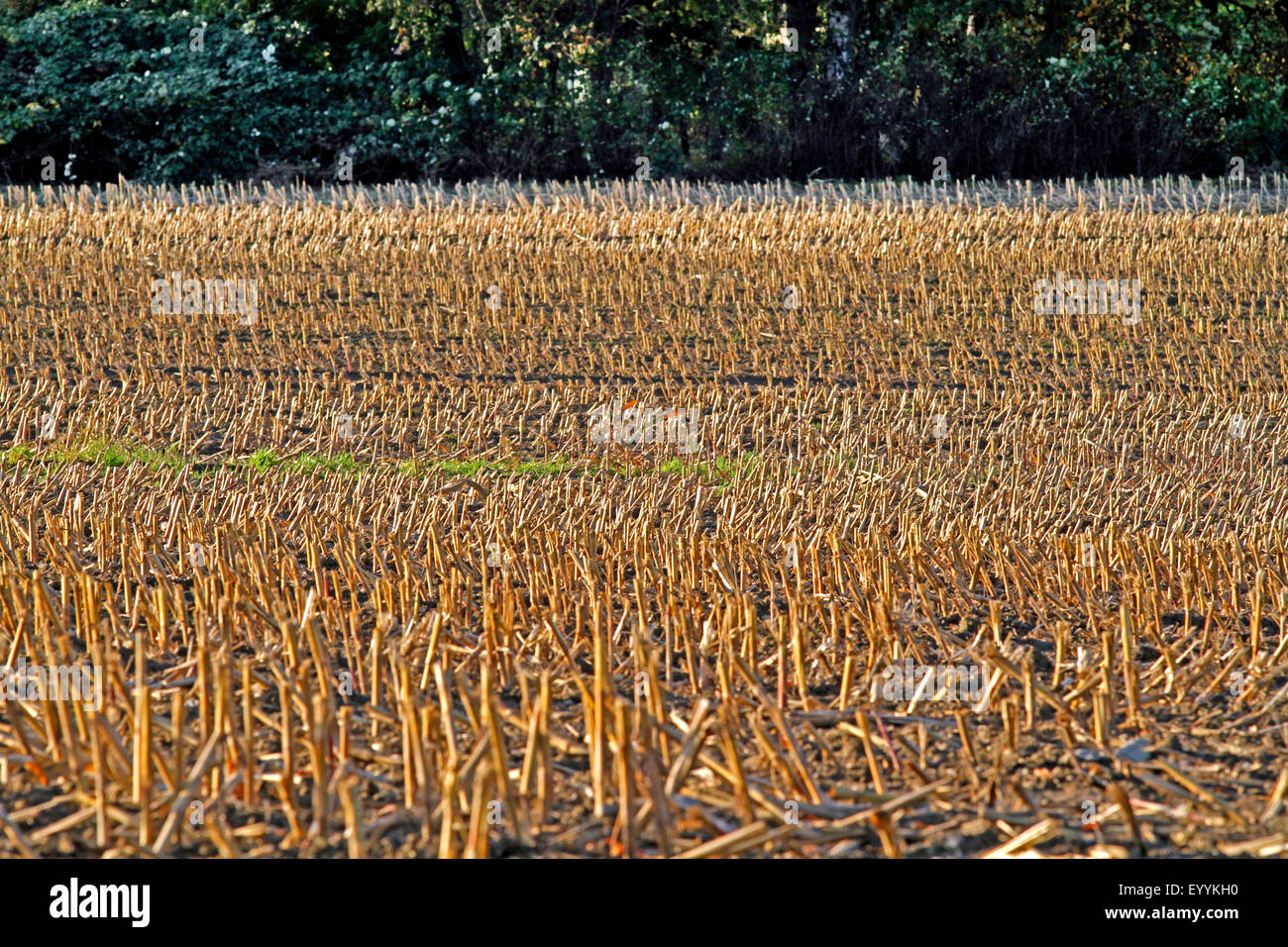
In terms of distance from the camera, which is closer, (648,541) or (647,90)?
(648,541)

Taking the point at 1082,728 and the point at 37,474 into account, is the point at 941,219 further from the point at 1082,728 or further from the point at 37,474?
the point at 1082,728

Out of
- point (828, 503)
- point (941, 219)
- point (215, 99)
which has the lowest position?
point (828, 503)

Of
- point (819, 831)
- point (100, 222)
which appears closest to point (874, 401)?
point (819, 831)

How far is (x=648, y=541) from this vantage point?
7160 millimetres

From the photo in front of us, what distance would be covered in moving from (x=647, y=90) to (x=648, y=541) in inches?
864

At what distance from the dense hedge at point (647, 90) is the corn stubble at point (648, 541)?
9.10m

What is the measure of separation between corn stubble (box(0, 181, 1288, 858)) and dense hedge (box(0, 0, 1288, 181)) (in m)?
9.10

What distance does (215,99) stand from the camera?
2672 centimetres

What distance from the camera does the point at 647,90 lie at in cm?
2783

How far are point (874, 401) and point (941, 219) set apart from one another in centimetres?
735

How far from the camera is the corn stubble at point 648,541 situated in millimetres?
3873

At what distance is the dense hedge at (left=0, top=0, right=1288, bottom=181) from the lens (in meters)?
26.8

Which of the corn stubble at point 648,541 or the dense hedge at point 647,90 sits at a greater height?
the dense hedge at point 647,90

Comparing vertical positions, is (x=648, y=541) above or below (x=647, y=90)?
below
